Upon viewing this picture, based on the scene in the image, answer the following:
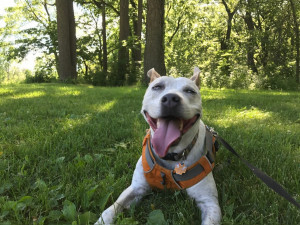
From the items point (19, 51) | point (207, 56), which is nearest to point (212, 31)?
point (207, 56)

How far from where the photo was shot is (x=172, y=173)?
2.38m

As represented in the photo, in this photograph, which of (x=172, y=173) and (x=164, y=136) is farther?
(x=172, y=173)

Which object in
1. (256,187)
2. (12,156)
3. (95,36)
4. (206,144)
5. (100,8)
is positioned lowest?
(256,187)

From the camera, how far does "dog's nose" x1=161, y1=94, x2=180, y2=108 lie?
220 cm

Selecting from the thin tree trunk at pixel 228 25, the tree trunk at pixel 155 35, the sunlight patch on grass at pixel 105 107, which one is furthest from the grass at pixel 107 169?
the thin tree trunk at pixel 228 25

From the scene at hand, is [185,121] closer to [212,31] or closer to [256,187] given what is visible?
[256,187]

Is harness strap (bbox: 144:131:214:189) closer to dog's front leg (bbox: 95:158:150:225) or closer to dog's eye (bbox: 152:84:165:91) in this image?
dog's front leg (bbox: 95:158:150:225)

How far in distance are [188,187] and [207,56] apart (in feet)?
72.5

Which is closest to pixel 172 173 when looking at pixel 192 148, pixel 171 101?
pixel 192 148

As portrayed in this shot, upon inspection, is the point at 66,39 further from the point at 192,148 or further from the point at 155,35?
the point at 192,148

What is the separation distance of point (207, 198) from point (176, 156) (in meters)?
0.46

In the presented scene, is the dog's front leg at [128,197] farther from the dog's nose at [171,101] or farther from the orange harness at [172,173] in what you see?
the dog's nose at [171,101]

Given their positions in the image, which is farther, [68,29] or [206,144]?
[68,29]

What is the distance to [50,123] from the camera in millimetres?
4762
